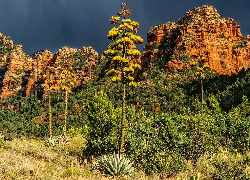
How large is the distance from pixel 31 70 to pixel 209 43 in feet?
320

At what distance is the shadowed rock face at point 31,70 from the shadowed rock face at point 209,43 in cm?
3841

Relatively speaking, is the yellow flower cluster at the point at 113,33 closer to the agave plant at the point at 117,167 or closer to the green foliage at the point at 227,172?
the agave plant at the point at 117,167

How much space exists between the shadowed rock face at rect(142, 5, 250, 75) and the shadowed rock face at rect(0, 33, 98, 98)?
126 feet

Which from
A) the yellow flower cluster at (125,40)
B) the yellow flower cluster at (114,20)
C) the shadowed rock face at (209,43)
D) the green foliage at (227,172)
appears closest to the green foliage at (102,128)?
the green foliage at (227,172)

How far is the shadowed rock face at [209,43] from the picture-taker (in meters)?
82.1

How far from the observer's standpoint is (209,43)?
86.3 m

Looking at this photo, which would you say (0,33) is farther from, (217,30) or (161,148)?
(161,148)

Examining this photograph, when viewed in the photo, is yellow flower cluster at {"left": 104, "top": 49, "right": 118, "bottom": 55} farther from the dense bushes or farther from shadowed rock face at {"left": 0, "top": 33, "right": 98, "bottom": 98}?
shadowed rock face at {"left": 0, "top": 33, "right": 98, "bottom": 98}

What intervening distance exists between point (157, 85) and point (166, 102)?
11.1 m

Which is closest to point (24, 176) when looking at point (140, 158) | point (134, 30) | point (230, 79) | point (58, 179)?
point (58, 179)

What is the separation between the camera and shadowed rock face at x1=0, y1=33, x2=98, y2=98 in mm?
120688

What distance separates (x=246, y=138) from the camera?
13906mm

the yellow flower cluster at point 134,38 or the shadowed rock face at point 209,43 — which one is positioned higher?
the shadowed rock face at point 209,43

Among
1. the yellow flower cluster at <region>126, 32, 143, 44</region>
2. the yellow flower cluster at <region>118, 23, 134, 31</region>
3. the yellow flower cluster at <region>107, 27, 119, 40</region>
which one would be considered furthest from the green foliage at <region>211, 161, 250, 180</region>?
the yellow flower cluster at <region>107, 27, 119, 40</region>
